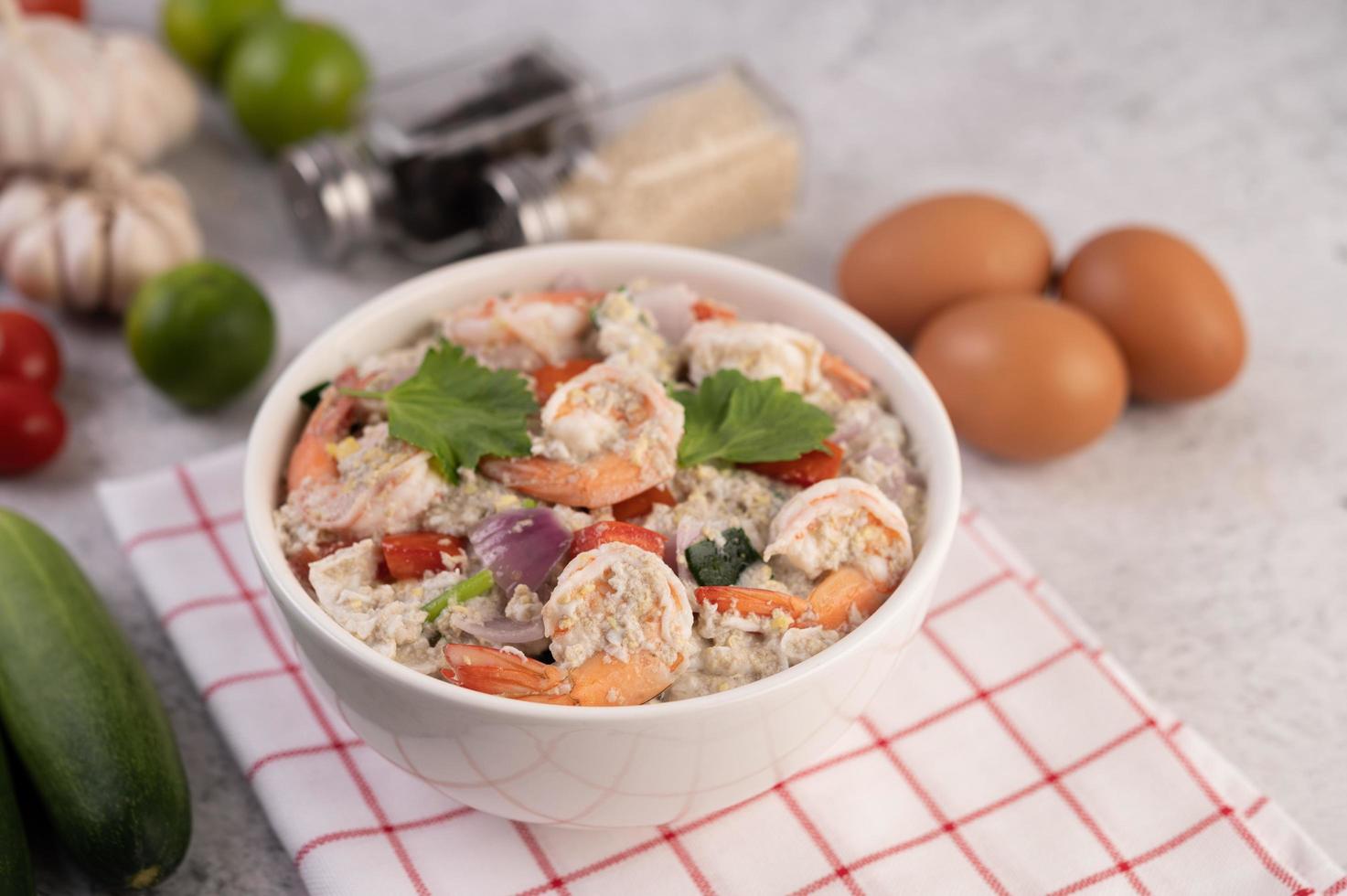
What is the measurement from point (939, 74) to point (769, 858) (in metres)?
2.68

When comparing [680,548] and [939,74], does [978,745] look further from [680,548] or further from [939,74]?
[939,74]

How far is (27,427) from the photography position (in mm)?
2494

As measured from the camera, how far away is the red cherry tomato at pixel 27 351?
2.64m

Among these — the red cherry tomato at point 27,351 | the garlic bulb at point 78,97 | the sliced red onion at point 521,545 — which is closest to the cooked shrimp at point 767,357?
the sliced red onion at point 521,545

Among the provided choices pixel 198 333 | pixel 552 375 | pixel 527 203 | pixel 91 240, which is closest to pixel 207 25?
pixel 91 240

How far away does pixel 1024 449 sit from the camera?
8.40 ft

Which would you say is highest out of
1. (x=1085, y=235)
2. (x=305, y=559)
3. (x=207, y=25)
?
(x=305, y=559)

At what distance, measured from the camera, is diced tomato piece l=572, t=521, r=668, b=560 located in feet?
5.47

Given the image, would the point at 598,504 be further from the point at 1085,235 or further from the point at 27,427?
the point at 1085,235

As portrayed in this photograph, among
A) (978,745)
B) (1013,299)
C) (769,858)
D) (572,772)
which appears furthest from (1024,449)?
(572,772)

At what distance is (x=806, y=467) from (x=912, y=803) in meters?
0.51

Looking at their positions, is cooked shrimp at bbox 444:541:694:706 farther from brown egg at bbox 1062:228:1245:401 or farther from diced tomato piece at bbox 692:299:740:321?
brown egg at bbox 1062:228:1245:401

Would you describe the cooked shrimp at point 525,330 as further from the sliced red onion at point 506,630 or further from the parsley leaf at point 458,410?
the sliced red onion at point 506,630

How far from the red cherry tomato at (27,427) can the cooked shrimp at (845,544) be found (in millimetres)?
1539
